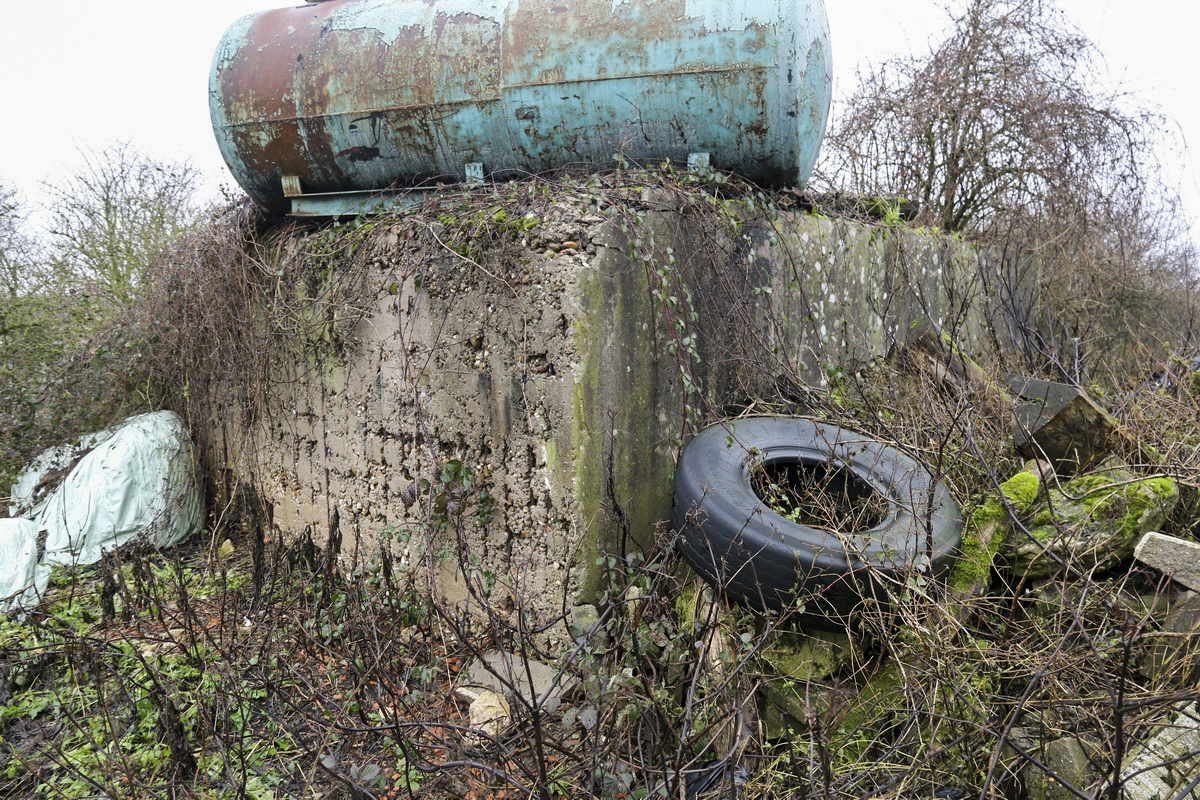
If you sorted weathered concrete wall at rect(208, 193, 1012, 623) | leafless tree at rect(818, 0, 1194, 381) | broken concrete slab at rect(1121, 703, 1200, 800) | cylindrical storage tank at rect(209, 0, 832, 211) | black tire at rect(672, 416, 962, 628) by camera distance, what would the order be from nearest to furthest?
broken concrete slab at rect(1121, 703, 1200, 800) < black tire at rect(672, 416, 962, 628) < weathered concrete wall at rect(208, 193, 1012, 623) < cylindrical storage tank at rect(209, 0, 832, 211) < leafless tree at rect(818, 0, 1194, 381)

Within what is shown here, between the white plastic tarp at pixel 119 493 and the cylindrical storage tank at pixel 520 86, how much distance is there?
2212 mm

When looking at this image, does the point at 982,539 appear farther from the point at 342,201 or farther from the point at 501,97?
the point at 342,201

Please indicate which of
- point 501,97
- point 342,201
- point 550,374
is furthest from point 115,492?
point 501,97

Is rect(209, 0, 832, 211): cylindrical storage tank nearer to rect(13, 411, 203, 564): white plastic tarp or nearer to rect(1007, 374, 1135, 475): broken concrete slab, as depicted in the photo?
rect(1007, 374, 1135, 475): broken concrete slab


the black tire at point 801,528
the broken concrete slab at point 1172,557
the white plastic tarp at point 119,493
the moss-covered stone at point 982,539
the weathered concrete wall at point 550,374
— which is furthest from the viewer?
the white plastic tarp at point 119,493

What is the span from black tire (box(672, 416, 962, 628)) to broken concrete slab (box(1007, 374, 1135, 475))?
0.70 m

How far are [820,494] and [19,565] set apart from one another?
4.36 metres

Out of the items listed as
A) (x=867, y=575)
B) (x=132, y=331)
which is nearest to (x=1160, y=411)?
(x=867, y=575)

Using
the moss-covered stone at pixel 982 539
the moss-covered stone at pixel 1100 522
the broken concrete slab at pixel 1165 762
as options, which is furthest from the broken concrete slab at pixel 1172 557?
the broken concrete slab at pixel 1165 762

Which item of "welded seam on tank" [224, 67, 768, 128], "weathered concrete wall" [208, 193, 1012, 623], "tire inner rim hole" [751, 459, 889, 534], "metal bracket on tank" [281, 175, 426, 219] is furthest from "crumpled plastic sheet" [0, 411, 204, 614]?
"tire inner rim hole" [751, 459, 889, 534]

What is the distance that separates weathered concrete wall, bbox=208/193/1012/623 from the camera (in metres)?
3.12

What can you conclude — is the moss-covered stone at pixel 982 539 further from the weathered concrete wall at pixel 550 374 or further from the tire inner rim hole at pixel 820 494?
the weathered concrete wall at pixel 550 374

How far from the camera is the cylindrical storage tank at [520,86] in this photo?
11.6ft

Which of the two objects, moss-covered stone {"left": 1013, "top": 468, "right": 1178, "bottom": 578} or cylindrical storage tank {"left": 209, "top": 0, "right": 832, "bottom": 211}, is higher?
cylindrical storage tank {"left": 209, "top": 0, "right": 832, "bottom": 211}
